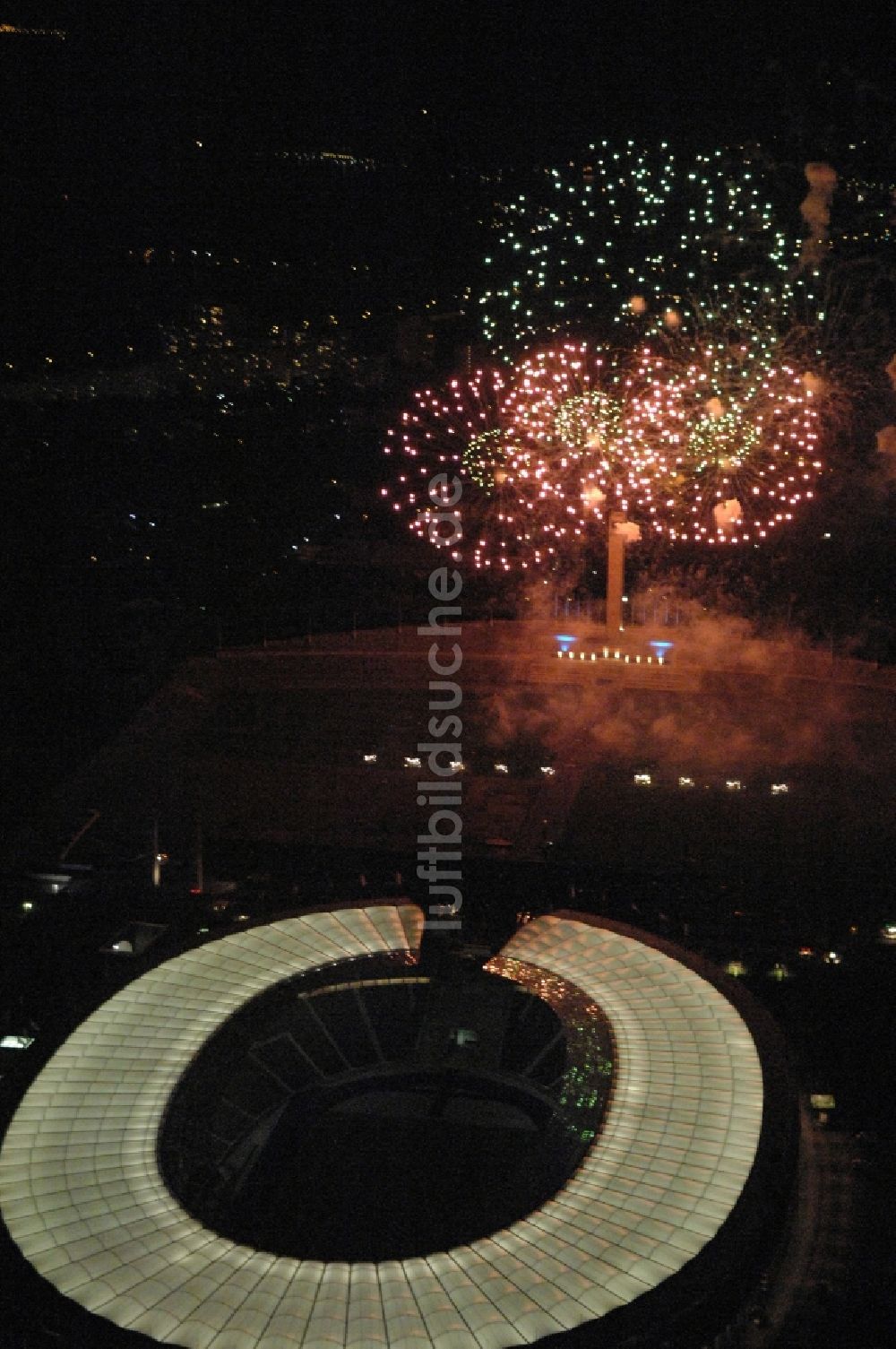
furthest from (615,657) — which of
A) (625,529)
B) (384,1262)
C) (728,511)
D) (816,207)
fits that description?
(384,1262)

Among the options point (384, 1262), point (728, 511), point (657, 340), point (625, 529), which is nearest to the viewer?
point (384, 1262)

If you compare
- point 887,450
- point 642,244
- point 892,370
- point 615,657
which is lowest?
point 615,657

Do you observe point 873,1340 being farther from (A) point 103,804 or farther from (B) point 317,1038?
(A) point 103,804

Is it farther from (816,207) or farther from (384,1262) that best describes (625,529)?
(384,1262)

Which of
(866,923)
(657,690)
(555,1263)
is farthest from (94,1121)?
(657,690)

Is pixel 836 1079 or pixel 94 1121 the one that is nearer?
pixel 94 1121

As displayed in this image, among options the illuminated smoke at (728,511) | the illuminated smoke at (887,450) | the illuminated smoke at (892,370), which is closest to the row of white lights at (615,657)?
the illuminated smoke at (728,511)

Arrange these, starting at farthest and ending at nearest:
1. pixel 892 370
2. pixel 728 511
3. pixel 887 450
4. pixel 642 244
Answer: pixel 887 450 → pixel 892 370 → pixel 728 511 → pixel 642 244
